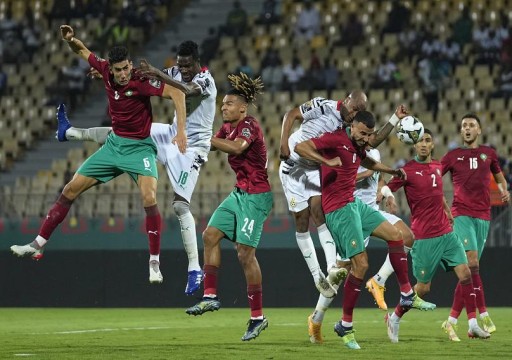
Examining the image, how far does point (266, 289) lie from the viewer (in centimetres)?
2136

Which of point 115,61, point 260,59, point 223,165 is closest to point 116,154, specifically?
point 115,61

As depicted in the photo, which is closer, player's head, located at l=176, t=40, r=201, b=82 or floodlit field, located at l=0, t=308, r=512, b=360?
floodlit field, located at l=0, t=308, r=512, b=360

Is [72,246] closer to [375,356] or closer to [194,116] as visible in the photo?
[194,116]

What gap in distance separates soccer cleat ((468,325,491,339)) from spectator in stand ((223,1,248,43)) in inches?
672

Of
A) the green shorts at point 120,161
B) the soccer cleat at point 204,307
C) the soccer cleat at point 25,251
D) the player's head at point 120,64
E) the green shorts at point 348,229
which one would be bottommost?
the soccer cleat at point 204,307

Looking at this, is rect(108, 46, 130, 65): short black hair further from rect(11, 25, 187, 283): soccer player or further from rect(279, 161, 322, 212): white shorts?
rect(279, 161, 322, 212): white shorts

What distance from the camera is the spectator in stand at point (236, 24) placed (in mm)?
30125

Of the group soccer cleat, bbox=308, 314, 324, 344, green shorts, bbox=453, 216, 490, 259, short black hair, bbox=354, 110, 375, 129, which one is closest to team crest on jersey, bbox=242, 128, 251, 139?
short black hair, bbox=354, 110, 375, 129

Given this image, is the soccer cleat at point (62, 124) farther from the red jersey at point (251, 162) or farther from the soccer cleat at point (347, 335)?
the soccer cleat at point (347, 335)

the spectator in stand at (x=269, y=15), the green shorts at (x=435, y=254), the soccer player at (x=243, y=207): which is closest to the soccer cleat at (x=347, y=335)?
the soccer player at (x=243, y=207)

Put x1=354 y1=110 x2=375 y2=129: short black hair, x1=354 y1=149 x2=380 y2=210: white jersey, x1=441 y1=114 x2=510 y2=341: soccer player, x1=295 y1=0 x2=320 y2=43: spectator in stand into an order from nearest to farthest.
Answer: x1=354 y1=110 x2=375 y2=129: short black hair → x1=441 y1=114 x2=510 y2=341: soccer player → x1=354 y1=149 x2=380 y2=210: white jersey → x1=295 y1=0 x2=320 y2=43: spectator in stand

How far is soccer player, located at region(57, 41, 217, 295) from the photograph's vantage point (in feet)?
45.8

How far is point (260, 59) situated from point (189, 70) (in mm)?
15460

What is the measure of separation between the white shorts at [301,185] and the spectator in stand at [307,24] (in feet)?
47.0
